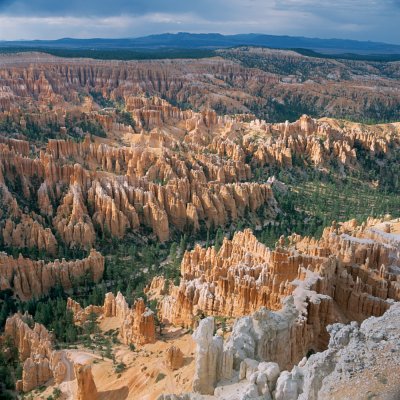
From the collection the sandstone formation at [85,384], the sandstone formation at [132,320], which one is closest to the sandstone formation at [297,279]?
the sandstone formation at [132,320]

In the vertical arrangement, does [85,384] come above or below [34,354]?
above

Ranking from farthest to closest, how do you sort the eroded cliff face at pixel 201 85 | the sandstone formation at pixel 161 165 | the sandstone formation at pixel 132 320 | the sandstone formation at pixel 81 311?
the eroded cliff face at pixel 201 85, the sandstone formation at pixel 161 165, the sandstone formation at pixel 81 311, the sandstone formation at pixel 132 320

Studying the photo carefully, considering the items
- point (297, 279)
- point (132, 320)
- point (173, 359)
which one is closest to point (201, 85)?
point (297, 279)

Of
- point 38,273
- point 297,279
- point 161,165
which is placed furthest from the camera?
point 161,165

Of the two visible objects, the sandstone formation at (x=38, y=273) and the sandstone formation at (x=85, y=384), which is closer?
the sandstone formation at (x=85, y=384)

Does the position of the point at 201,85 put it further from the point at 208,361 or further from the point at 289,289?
the point at 208,361

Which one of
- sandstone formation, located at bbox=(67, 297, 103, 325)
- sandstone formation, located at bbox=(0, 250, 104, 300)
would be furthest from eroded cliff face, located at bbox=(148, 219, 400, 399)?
sandstone formation, located at bbox=(0, 250, 104, 300)

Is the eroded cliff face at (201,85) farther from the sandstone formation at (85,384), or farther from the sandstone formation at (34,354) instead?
the sandstone formation at (85,384)
